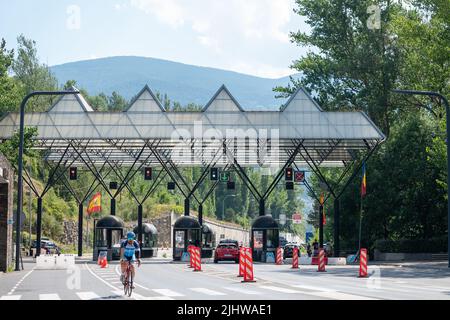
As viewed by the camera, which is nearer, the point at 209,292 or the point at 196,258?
the point at 209,292

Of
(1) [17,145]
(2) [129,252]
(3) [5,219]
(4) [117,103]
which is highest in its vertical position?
(4) [117,103]

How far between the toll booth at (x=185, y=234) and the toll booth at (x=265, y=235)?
5191 mm

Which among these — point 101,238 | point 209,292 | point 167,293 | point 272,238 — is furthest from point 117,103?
point 167,293

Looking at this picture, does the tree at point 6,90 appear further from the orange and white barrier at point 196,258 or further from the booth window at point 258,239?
the orange and white barrier at point 196,258

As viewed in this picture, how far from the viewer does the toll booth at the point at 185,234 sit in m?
73.8

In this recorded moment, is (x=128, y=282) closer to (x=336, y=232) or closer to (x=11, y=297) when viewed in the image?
(x=11, y=297)

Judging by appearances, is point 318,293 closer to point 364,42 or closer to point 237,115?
point 237,115

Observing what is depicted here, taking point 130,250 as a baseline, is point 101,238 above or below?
above

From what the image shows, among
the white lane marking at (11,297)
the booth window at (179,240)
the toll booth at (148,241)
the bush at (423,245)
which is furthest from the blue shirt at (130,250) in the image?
the toll booth at (148,241)

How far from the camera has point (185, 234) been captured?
7438cm

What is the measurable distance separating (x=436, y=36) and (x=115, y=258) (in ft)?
103

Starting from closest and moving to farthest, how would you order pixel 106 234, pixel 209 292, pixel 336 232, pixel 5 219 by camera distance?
pixel 209 292
pixel 5 219
pixel 336 232
pixel 106 234

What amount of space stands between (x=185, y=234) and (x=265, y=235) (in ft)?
23.3
